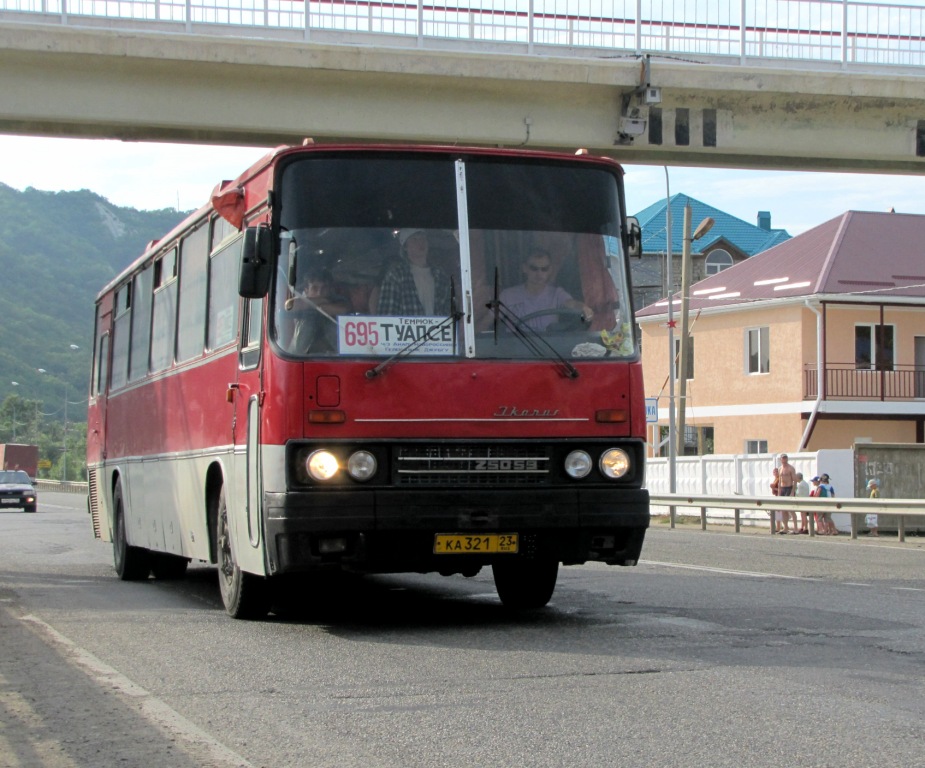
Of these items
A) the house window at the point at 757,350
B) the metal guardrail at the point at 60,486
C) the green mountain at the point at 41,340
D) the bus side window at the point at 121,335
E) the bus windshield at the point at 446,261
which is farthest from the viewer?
the green mountain at the point at 41,340

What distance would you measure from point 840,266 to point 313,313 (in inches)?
1550

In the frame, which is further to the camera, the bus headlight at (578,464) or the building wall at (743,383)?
the building wall at (743,383)

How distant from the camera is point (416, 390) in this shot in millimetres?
9578

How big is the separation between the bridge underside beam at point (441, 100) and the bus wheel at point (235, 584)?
9566 mm

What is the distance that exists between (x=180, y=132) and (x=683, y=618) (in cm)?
1198

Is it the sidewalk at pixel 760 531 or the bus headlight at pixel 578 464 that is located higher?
the bus headlight at pixel 578 464

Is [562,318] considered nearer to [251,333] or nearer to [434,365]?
[434,365]

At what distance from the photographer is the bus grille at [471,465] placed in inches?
378

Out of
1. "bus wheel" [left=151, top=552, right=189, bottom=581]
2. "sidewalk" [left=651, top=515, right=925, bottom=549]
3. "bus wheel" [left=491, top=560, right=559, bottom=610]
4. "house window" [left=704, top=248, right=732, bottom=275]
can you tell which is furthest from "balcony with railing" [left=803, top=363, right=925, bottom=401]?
"bus wheel" [left=491, top=560, right=559, bottom=610]

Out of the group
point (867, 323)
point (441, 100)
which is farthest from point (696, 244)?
point (441, 100)

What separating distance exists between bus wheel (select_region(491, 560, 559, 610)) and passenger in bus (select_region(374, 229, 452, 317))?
7.76ft

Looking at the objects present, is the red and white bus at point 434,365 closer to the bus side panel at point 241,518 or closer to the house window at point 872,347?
the bus side panel at point 241,518

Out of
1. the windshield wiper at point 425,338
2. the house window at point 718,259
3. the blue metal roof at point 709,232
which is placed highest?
the blue metal roof at point 709,232

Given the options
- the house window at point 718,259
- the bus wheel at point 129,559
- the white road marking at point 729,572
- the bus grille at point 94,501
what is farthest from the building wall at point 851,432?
the bus wheel at point 129,559
